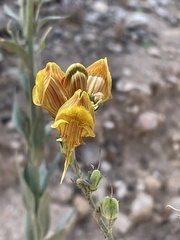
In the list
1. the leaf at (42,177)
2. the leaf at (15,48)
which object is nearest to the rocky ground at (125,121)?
the leaf at (42,177)

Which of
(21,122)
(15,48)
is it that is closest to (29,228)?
(21,122)

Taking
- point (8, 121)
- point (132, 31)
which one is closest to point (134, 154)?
point (8, 121)

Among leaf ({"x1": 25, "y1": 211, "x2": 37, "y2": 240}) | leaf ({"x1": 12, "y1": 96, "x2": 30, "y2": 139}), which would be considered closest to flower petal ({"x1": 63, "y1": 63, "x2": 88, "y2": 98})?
leaf ({"x1": 12, "y1": 96, "x2": 30, "y2": 139})

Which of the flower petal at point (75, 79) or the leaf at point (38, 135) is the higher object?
the flower petal at point (75, 79)

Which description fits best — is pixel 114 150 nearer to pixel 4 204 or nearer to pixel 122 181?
pixel 122 181

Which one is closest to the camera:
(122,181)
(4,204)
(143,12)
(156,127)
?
(4,204)

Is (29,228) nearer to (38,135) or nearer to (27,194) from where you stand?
(27,194)

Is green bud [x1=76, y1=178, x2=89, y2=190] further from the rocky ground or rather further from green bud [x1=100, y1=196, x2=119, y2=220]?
the rocky ground

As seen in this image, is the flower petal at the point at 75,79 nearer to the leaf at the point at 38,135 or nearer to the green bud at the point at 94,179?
the green bud at the point at 94,179

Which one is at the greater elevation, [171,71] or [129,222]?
[171,71]
